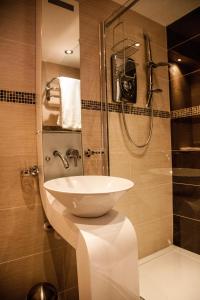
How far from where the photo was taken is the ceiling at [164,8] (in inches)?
66.6

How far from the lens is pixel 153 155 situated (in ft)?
6.06

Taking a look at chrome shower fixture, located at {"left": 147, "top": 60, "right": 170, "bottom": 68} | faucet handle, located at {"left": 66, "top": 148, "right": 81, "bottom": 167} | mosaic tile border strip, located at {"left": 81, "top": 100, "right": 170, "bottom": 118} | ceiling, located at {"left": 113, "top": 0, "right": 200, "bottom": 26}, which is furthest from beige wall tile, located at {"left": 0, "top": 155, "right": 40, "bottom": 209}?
ceiling, located at {"left": 113, "top": 0, "right": 200, "bottom": 26}

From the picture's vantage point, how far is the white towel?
1.29 metres

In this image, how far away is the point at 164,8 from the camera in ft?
5.78

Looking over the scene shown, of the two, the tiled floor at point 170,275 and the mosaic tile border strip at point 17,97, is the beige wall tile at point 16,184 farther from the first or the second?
the tiled floor at point 170,275

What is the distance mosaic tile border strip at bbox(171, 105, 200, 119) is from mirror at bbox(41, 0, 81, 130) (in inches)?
41.6

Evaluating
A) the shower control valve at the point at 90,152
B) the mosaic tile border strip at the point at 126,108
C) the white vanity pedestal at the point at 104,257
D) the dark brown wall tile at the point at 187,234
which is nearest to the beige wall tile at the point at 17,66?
the mosaic tile border strip at the point at 126,108

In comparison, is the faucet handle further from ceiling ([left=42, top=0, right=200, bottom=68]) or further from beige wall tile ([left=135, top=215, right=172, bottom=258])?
beige wall tile ([left=135, top=215, right=172, bottom=258])

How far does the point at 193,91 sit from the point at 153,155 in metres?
0.68

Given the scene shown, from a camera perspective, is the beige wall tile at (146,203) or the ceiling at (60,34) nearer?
the ceiling at (60,34)

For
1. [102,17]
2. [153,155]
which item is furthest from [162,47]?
[153,155]

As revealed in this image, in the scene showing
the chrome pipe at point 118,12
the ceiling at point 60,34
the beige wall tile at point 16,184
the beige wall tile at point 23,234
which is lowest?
the beige wall tile at point 23,234

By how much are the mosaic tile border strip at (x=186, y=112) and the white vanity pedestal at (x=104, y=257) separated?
1345 mm

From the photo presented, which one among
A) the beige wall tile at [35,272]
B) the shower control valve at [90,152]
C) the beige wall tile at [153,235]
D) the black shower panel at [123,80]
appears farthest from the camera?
the beige wall tile at [153,235]
